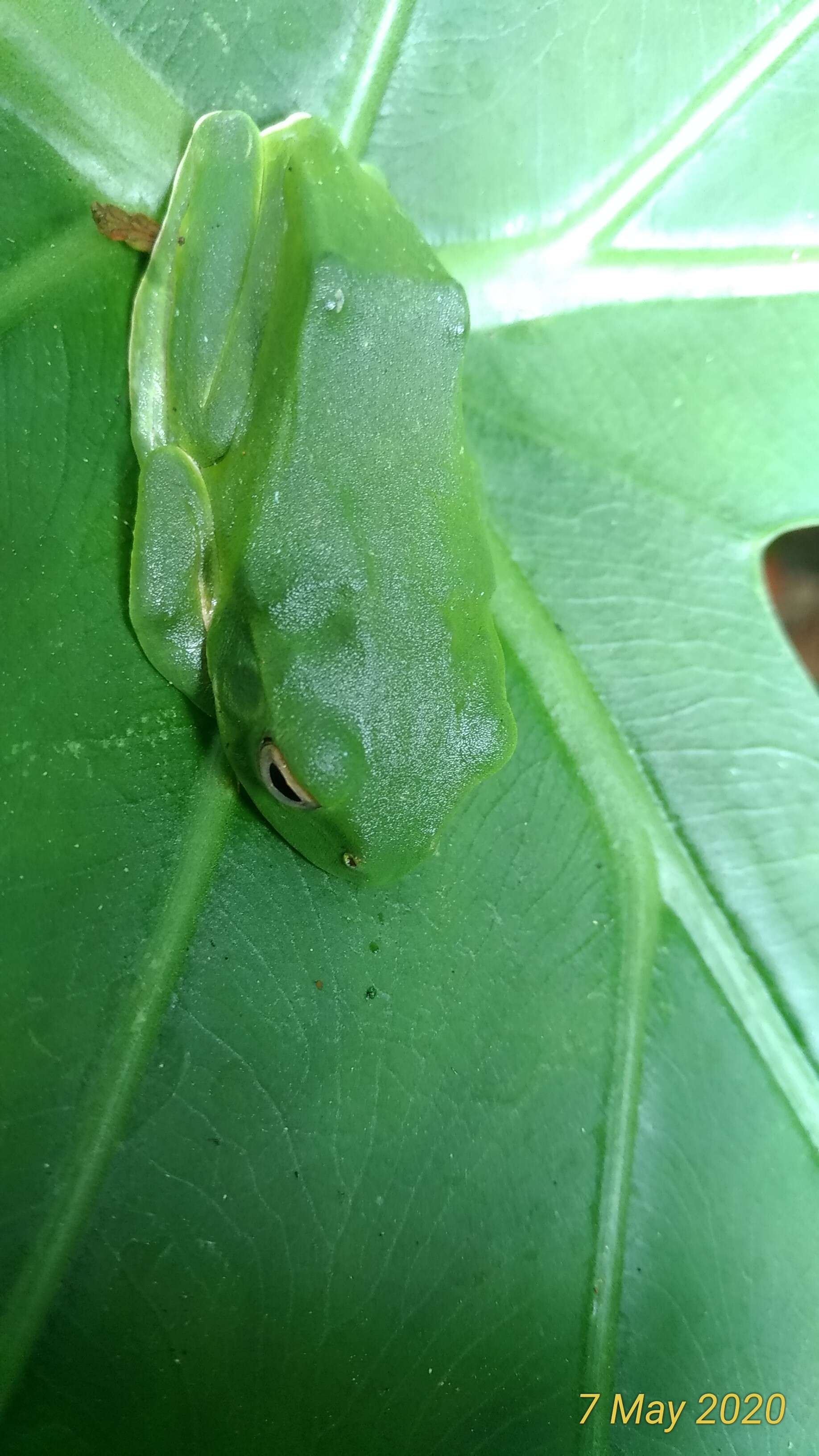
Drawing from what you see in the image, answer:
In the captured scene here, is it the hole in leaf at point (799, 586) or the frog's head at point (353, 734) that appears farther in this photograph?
the hole in leaf at point (799, 586)

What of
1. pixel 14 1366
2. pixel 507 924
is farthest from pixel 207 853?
pixel 14 1366

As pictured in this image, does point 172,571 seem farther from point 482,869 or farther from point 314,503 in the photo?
point 482,869

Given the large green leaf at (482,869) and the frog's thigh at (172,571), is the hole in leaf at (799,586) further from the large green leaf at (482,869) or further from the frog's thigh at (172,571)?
the frog's thigh at (172,571)

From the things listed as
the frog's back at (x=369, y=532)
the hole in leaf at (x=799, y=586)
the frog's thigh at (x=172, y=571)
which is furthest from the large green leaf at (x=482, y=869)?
the hole in leaf at (x=799, y=586)

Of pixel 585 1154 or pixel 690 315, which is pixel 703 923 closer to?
Result: pixel 585 1154

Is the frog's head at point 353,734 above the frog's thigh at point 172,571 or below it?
below

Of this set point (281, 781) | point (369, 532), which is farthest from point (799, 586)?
point (281, 781)
